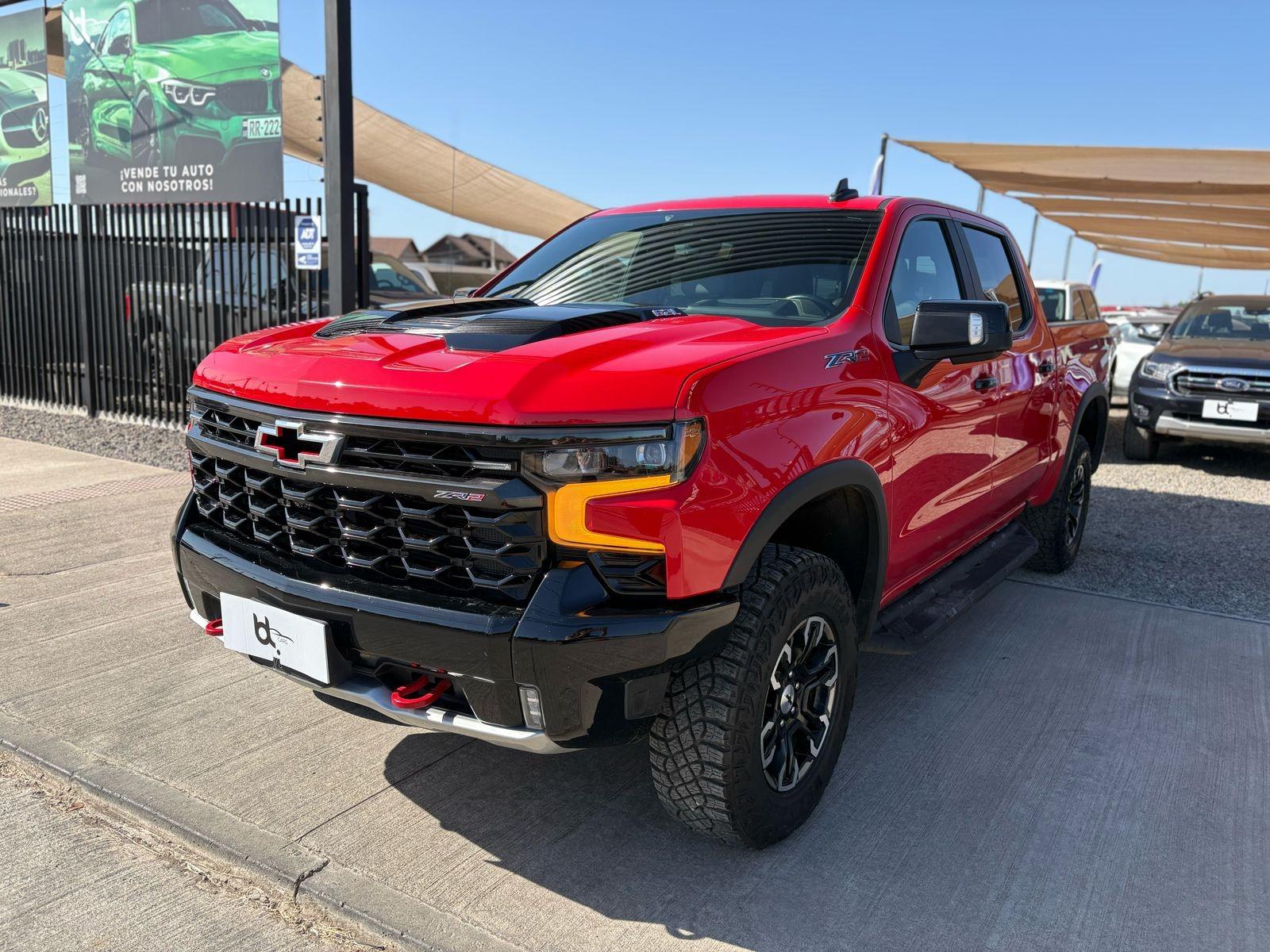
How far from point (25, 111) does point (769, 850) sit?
37.2 feet

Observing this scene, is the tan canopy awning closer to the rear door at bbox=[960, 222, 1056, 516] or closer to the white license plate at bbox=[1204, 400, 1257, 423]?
the white license plate at bbox=[1204, 400, 1257, 423]

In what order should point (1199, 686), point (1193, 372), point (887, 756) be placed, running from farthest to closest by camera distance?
point (1193, 372)
point (1199, 686)
point (887, 756)

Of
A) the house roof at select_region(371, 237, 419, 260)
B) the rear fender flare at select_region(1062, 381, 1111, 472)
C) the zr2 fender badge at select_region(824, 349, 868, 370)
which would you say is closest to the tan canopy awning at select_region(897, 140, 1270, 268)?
the rear fender flare at select_region(1062, 381, 1111, 472)

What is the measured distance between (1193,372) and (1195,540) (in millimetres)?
2983

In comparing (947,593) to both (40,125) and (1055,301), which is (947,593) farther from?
(40,125)

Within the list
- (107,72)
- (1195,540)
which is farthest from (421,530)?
(107,72)

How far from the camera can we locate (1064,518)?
511cm

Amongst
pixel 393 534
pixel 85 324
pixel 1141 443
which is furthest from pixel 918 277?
pixel 85 324

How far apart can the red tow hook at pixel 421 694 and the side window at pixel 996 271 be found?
2.77m

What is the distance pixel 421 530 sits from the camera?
7.32 ft

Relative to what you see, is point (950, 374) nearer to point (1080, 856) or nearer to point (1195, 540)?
point (1080, 856)

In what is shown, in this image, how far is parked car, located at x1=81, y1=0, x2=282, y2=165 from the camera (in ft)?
26.2

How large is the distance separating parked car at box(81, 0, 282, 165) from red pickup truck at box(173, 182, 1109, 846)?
5.96 metres

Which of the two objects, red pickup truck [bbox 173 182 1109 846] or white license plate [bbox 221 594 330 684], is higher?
red pickup truck [bbox 173 182 1109 846]
